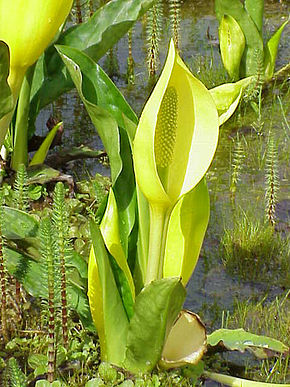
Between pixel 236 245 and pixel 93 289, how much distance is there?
0.89m

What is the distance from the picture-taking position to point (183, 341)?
1983 mm

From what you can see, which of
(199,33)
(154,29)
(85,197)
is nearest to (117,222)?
(85,197)

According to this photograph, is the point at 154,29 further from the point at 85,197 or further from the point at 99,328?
the point at 99,328

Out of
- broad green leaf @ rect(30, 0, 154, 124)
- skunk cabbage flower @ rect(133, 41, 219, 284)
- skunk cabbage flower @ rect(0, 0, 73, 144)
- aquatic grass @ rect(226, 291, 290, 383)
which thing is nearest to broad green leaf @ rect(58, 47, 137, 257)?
skunk cabbage flower @ rect(0, 0, 73, 144)

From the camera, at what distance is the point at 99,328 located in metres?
2.01

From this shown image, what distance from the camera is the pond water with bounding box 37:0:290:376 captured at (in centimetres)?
256

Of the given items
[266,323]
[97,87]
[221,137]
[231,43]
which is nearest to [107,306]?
[97,87]

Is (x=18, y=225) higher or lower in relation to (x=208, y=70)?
lower

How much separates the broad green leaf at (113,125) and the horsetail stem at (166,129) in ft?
0.73

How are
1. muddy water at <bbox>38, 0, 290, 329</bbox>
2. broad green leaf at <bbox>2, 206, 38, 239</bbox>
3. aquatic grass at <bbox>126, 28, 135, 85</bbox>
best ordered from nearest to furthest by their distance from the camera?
broad green leaf at <bbox>2, 206, 38, 239</bbox> < muddy water at <bbox>38, 0, 290, 329</bbox> < aquatic grass at <bbox>126, 28, 135, 85</bbox>

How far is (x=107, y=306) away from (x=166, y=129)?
496 millimetres

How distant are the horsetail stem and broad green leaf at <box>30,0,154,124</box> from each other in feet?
4.24

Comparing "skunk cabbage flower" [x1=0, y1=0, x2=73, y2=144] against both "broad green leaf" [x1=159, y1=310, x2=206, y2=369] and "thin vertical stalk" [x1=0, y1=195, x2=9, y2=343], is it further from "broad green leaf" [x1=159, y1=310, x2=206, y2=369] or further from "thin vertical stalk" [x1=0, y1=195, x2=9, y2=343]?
"broad green leaf" [x1=159, y1=310, x2=206, y2=369]

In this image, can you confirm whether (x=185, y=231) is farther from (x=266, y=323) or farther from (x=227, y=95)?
(x=266, y=323)
